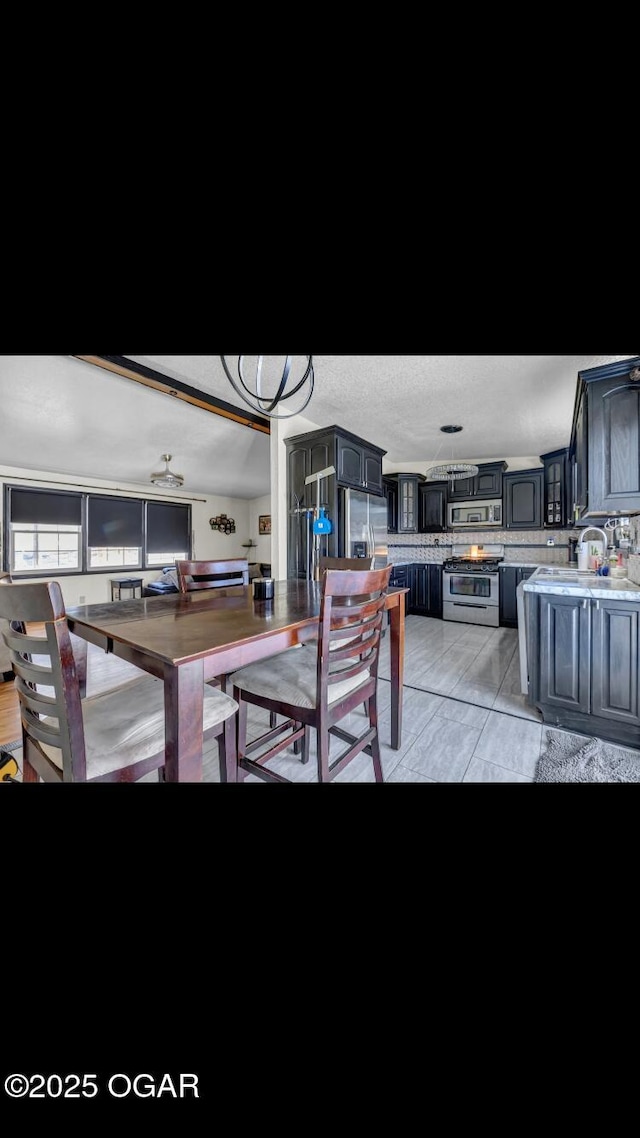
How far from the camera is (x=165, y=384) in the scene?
3.28 metres

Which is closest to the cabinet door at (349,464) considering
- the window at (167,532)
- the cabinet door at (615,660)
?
the cabinet door at (615,660)

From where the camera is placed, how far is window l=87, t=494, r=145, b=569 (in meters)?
5.74

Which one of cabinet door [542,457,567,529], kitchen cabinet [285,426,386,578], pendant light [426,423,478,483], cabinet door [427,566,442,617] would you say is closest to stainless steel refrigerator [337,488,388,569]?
kitchen cabinet [285,426,386,578]

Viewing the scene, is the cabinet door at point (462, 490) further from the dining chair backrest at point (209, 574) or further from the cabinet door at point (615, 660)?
the dining chair backrest at point (209, 574)

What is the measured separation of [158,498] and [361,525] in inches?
172

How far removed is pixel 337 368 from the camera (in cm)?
261

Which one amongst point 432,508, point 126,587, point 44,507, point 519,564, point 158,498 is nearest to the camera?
point 519,564

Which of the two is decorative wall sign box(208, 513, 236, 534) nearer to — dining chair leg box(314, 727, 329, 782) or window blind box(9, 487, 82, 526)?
window blind box(9, 487, 82, 526)

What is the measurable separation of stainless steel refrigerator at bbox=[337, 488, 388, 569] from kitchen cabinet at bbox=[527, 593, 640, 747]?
1.40 metres

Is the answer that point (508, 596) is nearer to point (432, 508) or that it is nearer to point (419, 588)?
point (419, 588)

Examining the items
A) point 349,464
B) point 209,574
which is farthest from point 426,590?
point 209,574

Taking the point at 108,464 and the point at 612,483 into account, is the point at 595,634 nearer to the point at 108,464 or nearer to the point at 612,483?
the point at 612,483
